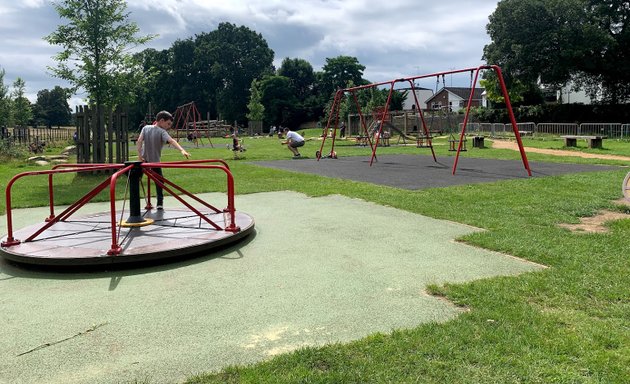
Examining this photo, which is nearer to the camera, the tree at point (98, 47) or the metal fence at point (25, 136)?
the tree at point (98, 47)

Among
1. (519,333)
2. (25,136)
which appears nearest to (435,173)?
(519,333)

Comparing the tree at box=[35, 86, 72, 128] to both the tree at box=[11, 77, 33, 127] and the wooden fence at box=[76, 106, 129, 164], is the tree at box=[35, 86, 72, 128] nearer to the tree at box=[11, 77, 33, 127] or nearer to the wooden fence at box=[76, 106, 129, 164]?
the tree at box=[11, 77, 33, 127]

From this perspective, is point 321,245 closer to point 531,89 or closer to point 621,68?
point 621,68

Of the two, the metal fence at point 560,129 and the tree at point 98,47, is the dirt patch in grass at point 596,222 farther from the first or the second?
the metal fence at point 560,129

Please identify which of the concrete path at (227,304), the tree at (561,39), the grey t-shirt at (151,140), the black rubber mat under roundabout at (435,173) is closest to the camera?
the concrete path at (227,304)

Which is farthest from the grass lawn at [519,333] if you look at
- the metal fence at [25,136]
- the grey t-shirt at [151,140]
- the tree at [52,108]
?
the tree at [52,108]

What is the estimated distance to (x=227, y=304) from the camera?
12.5ft

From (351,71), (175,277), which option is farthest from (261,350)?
(351,71)

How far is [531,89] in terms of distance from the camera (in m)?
44.7

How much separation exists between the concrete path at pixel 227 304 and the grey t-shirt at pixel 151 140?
2309 mm

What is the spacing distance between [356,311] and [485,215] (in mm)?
3987

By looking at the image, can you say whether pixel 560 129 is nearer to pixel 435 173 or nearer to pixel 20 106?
pixel 435 173

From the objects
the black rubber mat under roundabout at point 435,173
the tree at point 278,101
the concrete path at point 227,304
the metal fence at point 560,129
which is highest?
the tree at point 278,101

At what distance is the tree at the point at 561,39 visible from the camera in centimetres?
3503
